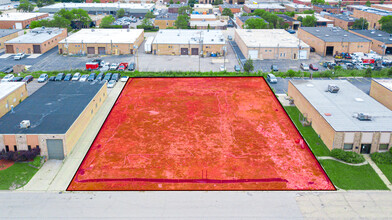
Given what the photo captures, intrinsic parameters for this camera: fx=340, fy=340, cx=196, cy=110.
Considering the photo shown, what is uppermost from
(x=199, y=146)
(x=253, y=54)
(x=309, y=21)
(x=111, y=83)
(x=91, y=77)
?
(x=309, y=21)

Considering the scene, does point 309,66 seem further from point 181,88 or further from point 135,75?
point 135,75

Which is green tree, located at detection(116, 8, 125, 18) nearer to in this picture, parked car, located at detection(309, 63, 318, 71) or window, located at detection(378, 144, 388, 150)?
parked car, located at detection(309, 63, 318, 71)

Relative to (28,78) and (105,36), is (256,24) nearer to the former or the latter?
(105,36)

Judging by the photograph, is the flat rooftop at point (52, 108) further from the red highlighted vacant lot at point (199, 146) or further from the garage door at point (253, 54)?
the garage door at point (253, 54)

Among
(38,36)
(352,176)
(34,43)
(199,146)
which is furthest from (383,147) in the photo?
(38,36)

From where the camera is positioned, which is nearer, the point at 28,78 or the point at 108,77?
the point at 28,78

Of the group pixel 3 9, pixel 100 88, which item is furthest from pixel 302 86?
pixel 3 9
